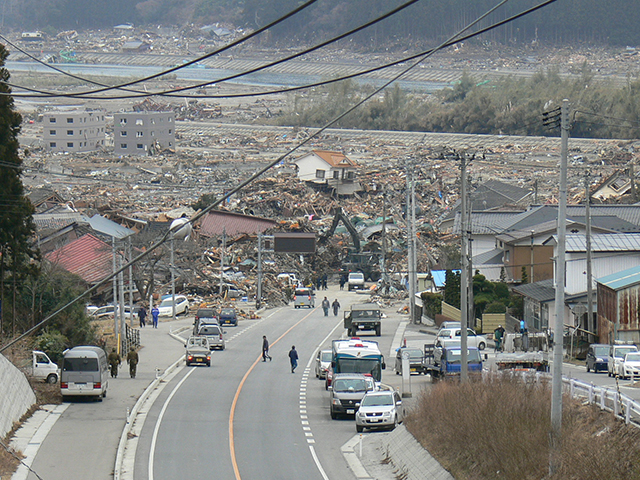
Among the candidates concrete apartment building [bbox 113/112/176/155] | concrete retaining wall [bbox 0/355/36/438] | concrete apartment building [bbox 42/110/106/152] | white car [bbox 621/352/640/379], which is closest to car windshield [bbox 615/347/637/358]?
white car [bbox 621/352/640/379]

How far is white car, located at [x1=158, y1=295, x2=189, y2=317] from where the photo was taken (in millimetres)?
50969

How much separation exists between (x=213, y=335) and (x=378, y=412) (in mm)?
18170

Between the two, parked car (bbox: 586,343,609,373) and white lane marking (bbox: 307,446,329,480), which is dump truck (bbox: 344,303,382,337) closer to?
parked car (bbox: 586,343,609,373)

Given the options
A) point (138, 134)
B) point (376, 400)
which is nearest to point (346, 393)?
point (376, 400)

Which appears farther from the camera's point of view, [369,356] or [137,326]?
[137,326]

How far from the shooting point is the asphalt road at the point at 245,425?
62.3ft

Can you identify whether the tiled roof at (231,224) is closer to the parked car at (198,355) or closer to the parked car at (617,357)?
the parked car at (198,355)

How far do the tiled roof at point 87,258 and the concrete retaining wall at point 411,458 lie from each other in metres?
33.6

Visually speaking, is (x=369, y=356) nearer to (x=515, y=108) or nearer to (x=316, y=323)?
(x=316, y=323)

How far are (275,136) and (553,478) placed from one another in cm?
12342

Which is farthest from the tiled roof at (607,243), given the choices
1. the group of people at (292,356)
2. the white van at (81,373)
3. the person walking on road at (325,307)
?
the white van at (81,373)

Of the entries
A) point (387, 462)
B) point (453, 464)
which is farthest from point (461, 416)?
point (387, 462)

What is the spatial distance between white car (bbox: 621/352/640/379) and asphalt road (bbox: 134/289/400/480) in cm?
830

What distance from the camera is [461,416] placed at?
16.8 m
